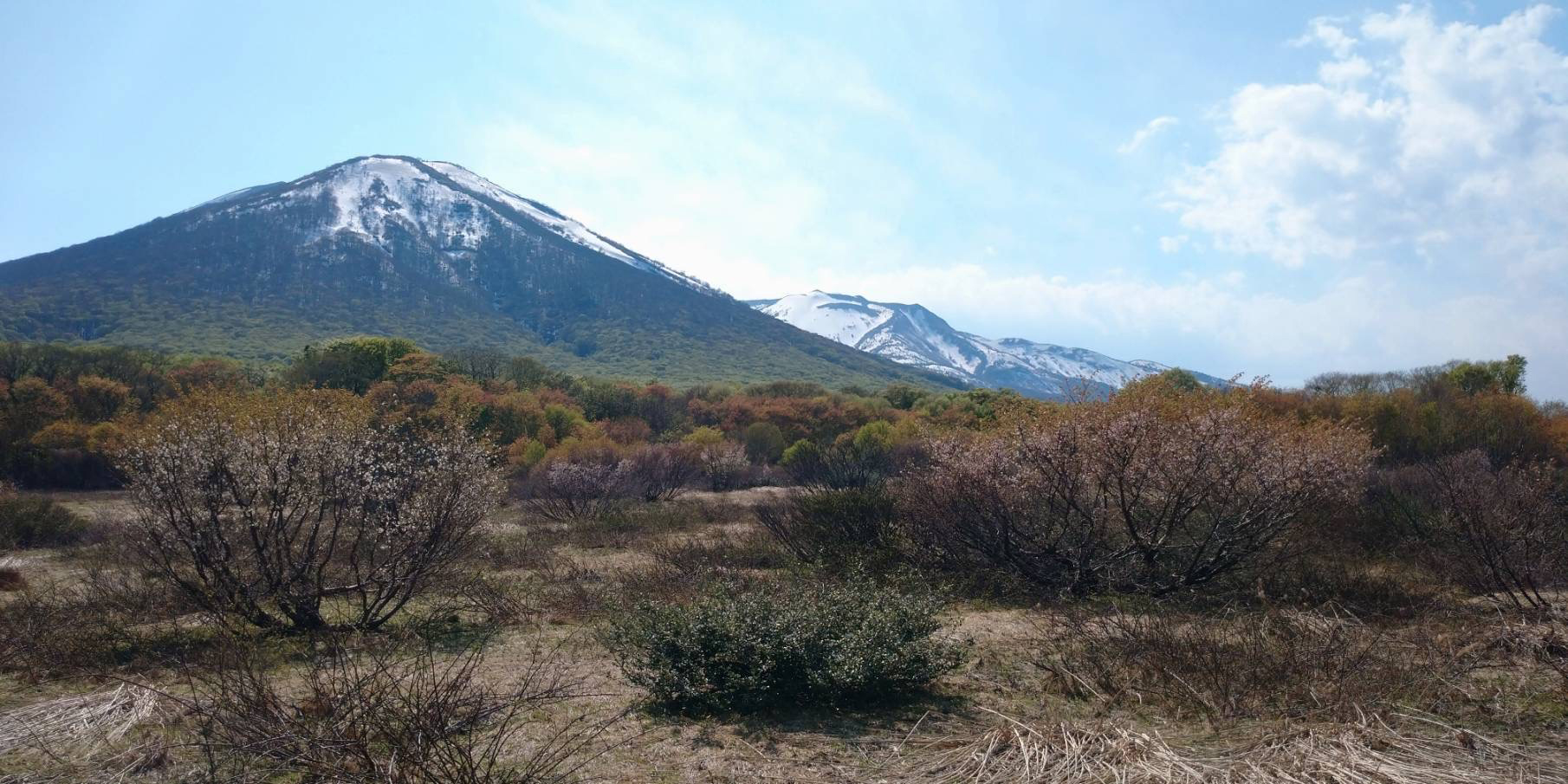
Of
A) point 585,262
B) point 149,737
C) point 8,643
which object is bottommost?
point 8,643

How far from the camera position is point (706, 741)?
610cm

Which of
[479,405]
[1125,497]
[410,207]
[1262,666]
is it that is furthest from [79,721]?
[410,207]

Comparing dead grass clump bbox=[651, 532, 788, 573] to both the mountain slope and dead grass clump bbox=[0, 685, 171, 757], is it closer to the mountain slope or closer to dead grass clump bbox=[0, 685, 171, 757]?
dead grass clump bbox=[0, 685, 171, 757]

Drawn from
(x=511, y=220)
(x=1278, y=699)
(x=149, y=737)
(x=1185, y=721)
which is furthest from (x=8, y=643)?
(x=511, y=220)

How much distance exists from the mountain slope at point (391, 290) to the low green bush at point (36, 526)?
193ft

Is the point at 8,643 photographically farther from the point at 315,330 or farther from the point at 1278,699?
the point at 315,330

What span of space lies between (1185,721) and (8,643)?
1040 centimetres

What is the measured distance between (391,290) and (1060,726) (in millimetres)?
108858

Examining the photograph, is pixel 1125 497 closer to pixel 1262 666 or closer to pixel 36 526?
pixel 1262 666

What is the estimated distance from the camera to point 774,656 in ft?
22.6

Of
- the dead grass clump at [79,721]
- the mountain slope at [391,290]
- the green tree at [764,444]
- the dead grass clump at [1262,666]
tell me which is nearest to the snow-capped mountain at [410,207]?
the mountain slope at [391,290]

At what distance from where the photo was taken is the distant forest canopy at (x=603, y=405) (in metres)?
29.8

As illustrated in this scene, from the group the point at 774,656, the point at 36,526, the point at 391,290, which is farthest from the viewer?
the point at 391,290

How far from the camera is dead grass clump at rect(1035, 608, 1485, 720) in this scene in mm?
6297
